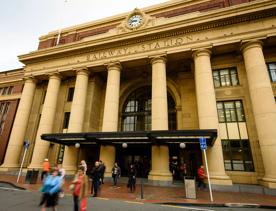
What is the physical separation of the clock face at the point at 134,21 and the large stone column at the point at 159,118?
209 inches

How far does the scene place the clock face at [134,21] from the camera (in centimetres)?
1988

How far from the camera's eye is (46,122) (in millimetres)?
19359

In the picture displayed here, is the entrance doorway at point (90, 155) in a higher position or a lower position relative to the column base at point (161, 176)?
higher

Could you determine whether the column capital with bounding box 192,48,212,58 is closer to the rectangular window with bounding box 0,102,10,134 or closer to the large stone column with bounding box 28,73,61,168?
the large stone column with bounding box 28,73,61,168

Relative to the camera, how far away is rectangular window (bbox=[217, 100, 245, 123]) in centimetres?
1636

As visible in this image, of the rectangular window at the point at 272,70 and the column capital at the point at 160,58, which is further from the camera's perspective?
the column capital at the point at 160,58

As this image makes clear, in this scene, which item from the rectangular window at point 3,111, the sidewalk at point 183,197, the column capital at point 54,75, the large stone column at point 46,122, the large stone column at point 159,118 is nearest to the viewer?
the sidewalk at point 183,197

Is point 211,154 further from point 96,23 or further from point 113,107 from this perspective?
point 96,23

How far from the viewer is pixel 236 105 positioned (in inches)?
659

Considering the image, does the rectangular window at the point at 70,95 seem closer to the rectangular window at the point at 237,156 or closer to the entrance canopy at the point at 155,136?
the entrance canopy at the point at 155,136

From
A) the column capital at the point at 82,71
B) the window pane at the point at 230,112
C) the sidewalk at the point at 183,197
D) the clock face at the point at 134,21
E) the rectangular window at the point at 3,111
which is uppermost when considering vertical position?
the clock face at the point at 134,21

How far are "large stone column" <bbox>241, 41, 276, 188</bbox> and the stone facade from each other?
0.22ft

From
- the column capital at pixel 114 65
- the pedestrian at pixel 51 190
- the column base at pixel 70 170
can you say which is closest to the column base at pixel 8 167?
the column base at pixel 70 170

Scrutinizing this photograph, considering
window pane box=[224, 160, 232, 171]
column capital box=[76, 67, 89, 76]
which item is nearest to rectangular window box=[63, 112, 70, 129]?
column capital box=[76, 67, 89, 76]
